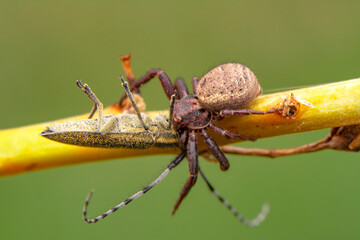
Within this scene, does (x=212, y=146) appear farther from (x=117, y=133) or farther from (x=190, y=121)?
(x=117, y=133)

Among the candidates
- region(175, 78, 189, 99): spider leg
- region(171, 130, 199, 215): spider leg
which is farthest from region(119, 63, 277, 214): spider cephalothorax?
region(175, 78, 189, 99): spider leg

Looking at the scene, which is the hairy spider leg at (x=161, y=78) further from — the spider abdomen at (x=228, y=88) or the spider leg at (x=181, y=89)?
the spider abdomen at (x=228, y=88)

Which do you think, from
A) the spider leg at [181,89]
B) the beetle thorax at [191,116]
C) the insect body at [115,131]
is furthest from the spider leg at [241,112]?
the spider leg at [181,89]

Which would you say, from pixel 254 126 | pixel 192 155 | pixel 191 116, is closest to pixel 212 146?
pixel 192 155

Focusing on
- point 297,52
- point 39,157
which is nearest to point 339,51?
point 297,52

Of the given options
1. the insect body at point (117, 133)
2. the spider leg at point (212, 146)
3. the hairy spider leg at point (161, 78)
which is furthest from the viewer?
the hairy spider leg at point (161, 78)

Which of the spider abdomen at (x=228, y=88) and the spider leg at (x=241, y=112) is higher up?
the spider abdomen at (x=228, y=88)

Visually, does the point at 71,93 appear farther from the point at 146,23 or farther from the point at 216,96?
the point at 216,96
